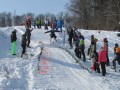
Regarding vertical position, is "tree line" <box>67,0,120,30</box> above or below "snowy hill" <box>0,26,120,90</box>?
above

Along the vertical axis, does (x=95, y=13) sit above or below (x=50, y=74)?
above

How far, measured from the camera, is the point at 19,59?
26766mm

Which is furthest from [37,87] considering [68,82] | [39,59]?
[39,59]

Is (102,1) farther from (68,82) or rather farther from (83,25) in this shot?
(68,82)

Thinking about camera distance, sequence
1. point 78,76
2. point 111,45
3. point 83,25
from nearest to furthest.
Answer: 1. point 78,76
2. point 111,45
3. point 83,25

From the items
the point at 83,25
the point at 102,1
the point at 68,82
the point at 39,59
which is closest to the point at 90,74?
the point at 68,82

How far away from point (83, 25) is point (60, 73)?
5158 cm

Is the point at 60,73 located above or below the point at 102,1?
below

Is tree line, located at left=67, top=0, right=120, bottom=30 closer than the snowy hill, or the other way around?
the snowy hill

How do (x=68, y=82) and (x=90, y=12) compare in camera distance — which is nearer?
(x=68, y=82)

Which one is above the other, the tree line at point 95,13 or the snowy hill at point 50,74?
the tree line at point 95,13

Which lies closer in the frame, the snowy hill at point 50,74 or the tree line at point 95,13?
the snowy hill at point 50,74

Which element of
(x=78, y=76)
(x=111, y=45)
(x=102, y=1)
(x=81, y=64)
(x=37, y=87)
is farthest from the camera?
(x=102, y=1)

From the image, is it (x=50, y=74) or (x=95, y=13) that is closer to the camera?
(x=50, y=74)
